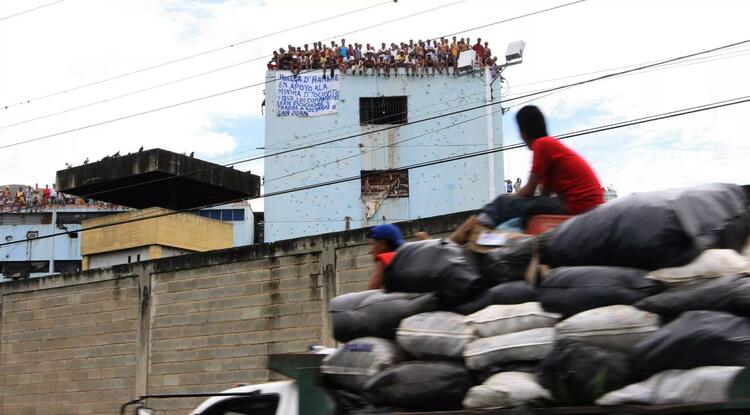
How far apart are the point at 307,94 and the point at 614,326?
104 feet

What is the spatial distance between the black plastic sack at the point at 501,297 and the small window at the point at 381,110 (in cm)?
3027

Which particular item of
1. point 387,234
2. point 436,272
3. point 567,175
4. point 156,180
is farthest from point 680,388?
point 156,180

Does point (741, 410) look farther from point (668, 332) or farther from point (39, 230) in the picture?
point (39, 230)

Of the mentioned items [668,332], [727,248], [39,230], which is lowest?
[668,332]

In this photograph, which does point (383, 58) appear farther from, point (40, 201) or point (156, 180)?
point (40, 201)

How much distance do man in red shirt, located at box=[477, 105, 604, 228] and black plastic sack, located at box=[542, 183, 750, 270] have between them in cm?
61

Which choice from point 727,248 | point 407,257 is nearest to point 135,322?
point 407,257

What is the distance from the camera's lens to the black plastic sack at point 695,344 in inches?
115

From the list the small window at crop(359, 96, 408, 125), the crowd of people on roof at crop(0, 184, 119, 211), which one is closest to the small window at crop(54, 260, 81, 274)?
the crowd of people on roof at crop(0, 184, 119, 211)

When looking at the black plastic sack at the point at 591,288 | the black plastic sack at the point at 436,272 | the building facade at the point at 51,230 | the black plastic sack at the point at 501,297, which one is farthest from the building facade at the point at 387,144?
the black plastic sack at the point at 591,288

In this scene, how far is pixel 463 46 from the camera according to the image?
34.6 m

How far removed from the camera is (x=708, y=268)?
316 cm

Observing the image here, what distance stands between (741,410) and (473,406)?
108cm

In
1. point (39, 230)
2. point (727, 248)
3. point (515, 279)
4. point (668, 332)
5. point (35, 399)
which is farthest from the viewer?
point (39, 230)
